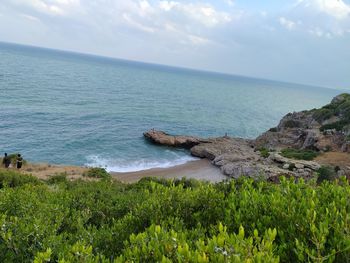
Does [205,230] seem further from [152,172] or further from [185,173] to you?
[185,173]

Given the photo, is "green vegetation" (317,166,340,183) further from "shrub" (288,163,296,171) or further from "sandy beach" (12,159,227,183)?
"sandy beach" (12,159,227,183)

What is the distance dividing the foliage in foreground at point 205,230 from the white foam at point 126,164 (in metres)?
37.1

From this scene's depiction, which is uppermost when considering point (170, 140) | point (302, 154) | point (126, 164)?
point (302, 154)

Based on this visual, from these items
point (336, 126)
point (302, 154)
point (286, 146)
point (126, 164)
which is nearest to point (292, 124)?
point (286, 146)

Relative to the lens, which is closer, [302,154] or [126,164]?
[302,154]

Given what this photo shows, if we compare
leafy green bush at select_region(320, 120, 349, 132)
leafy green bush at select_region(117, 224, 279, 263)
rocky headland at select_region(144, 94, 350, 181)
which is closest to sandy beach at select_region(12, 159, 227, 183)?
rocky headland at select_region(144, 94, 350, 181)

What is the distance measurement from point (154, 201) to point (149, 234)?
2294 millimetres

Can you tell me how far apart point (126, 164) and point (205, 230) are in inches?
1716

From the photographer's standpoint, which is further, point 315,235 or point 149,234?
point 149,234

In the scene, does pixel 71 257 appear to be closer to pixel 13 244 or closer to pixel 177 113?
pixel 13 244

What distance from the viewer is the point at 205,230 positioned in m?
5.83

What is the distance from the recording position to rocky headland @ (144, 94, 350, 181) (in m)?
42.3

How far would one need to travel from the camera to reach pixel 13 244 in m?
6.07

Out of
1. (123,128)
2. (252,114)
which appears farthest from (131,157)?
(252,114)
